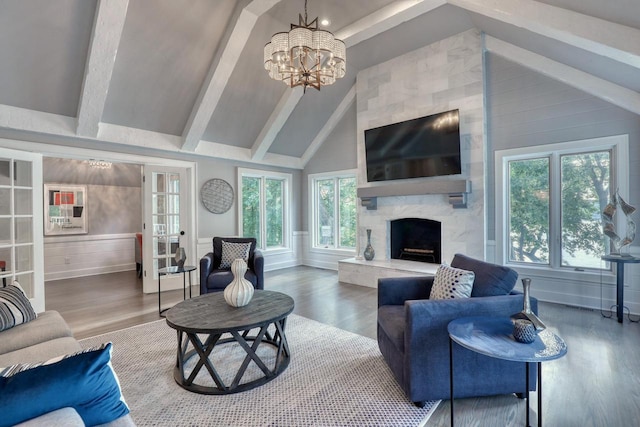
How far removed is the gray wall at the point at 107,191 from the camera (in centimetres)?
632

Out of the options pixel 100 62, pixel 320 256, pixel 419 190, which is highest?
pixel 100 62

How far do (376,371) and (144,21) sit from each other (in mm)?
4495

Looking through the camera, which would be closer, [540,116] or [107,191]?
[540,116]

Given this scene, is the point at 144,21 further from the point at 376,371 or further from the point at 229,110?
the point at 376,371

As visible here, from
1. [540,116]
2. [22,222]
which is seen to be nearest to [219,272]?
[22,222]

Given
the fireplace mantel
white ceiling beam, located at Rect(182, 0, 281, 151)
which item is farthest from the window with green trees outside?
white ceiling beam, located at Rect(182, 0, 281, 151)

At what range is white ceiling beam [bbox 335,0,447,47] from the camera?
3.79 meters

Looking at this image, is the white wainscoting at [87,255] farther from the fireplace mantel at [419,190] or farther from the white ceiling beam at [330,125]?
the fireplace mantel at [419,190]

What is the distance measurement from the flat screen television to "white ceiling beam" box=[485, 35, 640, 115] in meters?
1.00

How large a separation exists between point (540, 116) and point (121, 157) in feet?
19.8

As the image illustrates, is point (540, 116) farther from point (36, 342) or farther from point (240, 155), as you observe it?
point (36, 342)

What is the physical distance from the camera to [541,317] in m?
3.71

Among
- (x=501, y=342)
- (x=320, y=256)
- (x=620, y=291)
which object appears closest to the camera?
(x=501, y=342)

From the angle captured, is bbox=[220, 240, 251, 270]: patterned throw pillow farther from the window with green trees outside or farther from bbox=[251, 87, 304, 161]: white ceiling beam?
the window with green trees outside
